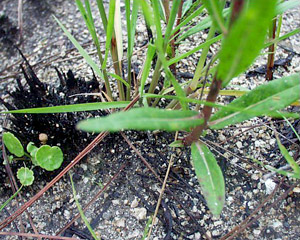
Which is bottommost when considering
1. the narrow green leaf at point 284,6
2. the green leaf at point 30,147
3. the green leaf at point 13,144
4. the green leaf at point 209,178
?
the green leaf at point 209,178

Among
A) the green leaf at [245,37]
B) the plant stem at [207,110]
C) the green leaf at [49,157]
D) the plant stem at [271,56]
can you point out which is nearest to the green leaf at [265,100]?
the plant stem at [207,110]

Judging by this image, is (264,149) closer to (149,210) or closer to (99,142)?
(149,210)

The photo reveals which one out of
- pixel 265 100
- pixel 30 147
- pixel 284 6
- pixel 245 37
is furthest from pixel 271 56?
pixel 30 147

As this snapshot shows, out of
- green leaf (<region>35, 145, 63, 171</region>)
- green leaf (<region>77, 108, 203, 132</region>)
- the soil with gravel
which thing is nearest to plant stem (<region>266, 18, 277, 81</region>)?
the soil with gravel

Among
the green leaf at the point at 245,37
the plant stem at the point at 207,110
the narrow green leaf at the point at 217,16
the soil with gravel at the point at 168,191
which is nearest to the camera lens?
the green leaf at the point at 245,37

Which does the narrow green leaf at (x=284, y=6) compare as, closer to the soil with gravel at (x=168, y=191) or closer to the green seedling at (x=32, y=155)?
the soil with gravel at (x=168, y=191)
